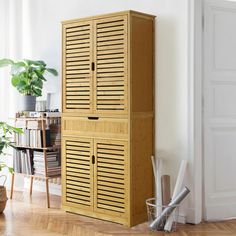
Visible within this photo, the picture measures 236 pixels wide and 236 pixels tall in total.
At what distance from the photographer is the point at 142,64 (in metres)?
4.15

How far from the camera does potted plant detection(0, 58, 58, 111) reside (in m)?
5.16

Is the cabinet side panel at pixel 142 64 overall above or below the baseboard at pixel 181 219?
above

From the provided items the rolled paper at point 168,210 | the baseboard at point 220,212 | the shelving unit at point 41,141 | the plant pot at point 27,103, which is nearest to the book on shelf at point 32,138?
the shelving unit at point 41,141

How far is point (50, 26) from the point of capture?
548 centimetres

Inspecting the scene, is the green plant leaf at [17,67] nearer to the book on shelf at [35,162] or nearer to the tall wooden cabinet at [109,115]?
the tall wooden cabinet at [109,115]

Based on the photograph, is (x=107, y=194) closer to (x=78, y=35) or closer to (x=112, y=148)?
(x=112, y=148)

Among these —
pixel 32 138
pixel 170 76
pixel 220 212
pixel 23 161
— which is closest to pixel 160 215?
pixel 220 212

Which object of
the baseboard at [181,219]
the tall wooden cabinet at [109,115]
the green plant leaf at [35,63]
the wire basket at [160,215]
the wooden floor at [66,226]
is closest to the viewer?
the wooden floor at [66,226]

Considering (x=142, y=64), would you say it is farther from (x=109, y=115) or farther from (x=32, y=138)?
(x=32, y=138)

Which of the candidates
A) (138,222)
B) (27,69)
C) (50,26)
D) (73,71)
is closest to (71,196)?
(138,222)

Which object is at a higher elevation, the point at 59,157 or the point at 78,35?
the point at 78,35

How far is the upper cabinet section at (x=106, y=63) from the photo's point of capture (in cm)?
401

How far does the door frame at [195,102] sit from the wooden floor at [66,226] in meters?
0.24

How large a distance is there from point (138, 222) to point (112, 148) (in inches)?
29.5
